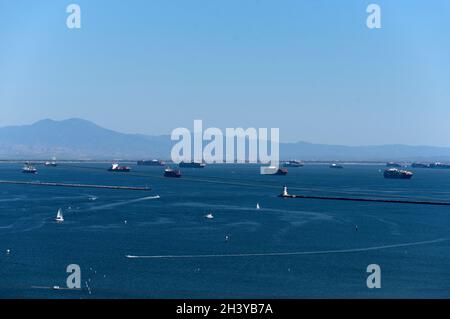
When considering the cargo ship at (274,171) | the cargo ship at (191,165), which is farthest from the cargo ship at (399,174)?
the cargo ship at (191,165)

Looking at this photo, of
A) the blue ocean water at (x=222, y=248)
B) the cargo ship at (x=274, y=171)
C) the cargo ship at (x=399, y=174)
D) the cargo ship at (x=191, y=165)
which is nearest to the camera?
the blue ocean water at (x=222, y=248)

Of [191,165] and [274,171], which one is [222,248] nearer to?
[274,171]

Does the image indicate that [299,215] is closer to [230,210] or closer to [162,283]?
[230,210]

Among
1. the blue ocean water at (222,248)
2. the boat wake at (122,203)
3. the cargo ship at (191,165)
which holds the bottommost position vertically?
the blue ocean water at (222,248)

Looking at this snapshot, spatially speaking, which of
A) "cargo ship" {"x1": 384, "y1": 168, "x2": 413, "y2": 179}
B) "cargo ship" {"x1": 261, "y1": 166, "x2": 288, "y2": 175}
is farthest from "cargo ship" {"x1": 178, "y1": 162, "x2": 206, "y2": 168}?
"cargo ship" {"x1": 384, "y1": 168, "x2": 413, "y2": 179}

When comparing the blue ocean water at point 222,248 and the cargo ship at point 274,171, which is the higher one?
the cargo ship at point 274,171

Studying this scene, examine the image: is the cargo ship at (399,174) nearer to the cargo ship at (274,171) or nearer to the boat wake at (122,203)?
the cargo ship at (274,171)
